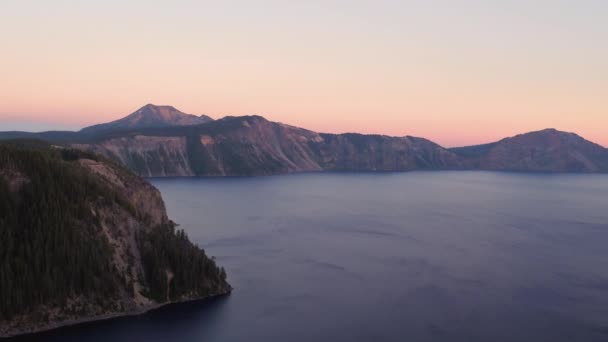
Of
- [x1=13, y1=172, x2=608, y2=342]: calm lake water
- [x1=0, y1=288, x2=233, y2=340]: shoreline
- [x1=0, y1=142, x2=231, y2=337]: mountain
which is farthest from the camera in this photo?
[x1=0, y1=142, x2=231, y2=337]: mountain

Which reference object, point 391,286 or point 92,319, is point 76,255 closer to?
point 92,319

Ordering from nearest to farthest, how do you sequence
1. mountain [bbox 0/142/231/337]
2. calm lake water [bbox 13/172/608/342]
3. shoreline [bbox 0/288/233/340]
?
shoreline [bbox 0/288/233/340] < calm lake water [bbox 13/172/608/342] < mountain [bbox 0/142/231/337]

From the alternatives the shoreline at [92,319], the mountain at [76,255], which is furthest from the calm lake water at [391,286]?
the mountain at [76,255]

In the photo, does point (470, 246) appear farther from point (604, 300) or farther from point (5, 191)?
point (5, 191)

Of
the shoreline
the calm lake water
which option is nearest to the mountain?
the shoreline

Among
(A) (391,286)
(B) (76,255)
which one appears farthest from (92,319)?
(A) (391,286)

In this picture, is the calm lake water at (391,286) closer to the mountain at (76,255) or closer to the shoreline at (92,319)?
the shoreline at (92,319)

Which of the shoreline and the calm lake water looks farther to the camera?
the calm lake water

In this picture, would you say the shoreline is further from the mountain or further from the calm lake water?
the calm lake water

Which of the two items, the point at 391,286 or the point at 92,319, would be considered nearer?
the point at 92,319
